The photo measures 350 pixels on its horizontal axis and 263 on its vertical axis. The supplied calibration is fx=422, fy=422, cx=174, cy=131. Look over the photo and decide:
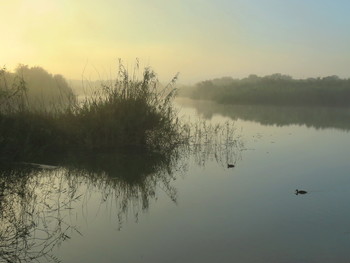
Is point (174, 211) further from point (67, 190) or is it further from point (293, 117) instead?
point (293, 117)

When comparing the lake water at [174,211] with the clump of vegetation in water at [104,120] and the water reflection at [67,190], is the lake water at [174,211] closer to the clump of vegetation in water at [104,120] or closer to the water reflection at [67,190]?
the water reflection at [67,190]

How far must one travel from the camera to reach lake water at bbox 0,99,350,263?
3791 millimetres

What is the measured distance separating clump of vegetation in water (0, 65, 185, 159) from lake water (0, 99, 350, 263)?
2.44 feet

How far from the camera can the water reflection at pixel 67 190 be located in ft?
12.8

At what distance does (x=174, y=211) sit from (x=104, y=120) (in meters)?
4.25

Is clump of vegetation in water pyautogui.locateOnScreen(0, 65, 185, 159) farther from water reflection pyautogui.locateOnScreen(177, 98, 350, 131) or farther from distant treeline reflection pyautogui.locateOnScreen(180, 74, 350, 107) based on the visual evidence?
distant treeline reflection pyautogui.locateOnScreen(180, 74, 350, 107)

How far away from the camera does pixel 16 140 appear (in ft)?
22.7

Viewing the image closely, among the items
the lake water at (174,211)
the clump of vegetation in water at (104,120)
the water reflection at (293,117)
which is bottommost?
the lake water at (174,211)

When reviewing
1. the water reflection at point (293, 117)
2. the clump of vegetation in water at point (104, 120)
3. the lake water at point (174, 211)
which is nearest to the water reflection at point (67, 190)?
the lake water at point (174, 211)

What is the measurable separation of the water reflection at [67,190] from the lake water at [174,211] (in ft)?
0.04

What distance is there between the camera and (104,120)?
29.2ft

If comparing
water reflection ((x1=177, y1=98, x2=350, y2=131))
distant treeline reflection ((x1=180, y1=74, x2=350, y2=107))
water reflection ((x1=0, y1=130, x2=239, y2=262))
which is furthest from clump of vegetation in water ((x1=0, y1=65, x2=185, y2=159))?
distant treeline reflection ((x1=180, y1=74, x2=350, y2=107))

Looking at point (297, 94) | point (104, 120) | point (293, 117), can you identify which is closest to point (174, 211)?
point (104, 120)

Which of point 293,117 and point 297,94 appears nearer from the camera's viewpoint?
point 293,117
